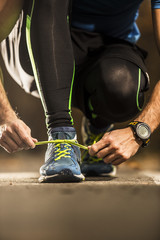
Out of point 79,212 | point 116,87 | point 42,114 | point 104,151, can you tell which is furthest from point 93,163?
point 42,114

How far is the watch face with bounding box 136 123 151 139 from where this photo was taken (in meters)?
0.87

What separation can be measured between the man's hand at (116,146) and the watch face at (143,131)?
21mm

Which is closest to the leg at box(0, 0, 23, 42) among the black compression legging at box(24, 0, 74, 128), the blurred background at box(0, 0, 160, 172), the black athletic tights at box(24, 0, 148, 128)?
the black athletic tights at box(24, 0, 148, 128)

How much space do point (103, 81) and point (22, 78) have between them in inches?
12.9

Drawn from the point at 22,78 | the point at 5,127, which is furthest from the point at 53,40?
the point at 22,78

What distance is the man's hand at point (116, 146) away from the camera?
832mm

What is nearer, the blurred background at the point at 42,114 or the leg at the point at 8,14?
the leg at the point at 8,14

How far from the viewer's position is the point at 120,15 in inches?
48.1

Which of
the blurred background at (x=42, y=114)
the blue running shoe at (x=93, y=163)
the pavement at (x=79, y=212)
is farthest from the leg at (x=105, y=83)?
the blurred background at (x=42, y=114)

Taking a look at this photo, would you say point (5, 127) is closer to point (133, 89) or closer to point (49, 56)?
point (49, 56)

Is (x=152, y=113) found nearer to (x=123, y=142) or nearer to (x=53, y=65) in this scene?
(x=123, y=142)

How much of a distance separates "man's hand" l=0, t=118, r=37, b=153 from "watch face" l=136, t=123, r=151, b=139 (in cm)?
28

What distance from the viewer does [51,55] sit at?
2.91ft

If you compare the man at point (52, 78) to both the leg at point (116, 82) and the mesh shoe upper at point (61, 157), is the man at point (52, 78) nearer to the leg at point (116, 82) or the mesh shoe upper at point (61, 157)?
the mesh shoe upper at point (61, 157)
